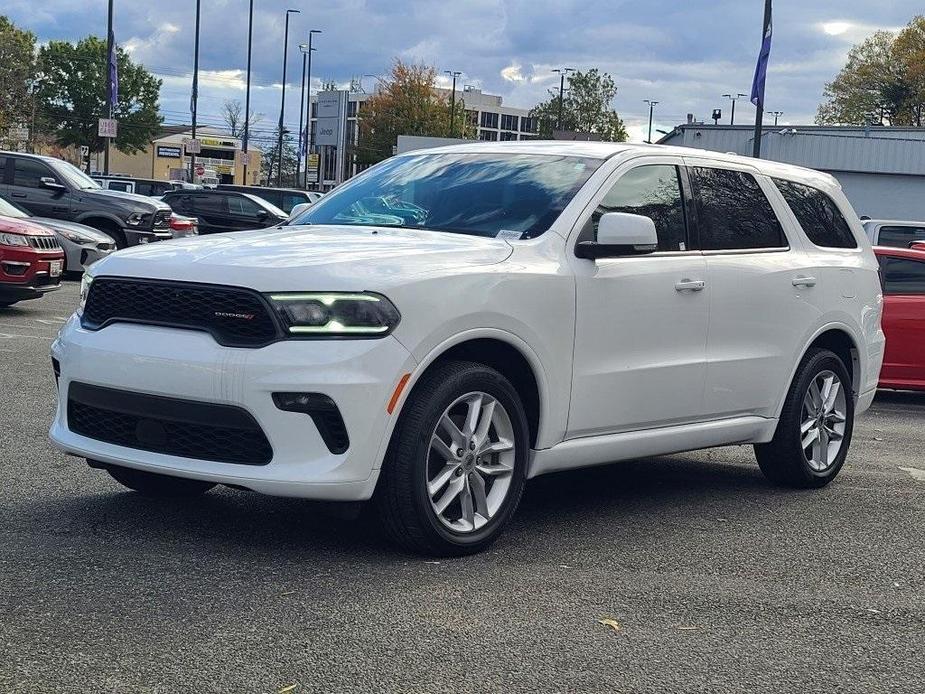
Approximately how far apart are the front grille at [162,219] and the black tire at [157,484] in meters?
17.1

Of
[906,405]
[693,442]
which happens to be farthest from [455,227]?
[906,405]

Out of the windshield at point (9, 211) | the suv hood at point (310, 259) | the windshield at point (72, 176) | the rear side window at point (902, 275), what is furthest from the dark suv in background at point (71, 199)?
the suv hood at point (310, 259)

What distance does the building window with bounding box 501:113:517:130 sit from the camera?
183125mm

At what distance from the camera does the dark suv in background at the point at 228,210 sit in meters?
29.1

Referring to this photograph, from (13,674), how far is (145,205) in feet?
64.2

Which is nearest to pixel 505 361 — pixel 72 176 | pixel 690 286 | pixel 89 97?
pixel 690 286

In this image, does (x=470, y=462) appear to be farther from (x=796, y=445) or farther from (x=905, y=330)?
(x=905, y=330)

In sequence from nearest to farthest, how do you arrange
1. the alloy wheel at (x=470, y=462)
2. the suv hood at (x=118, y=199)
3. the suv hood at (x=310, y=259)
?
the suv hood at (x=310, y=259) < the alloy wheel at (x=470, y=462) < the suv hood at (x=118, y=199)

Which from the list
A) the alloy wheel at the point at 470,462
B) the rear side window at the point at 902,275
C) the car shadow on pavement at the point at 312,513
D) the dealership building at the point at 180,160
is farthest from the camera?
the dealership building at the point at 180,160

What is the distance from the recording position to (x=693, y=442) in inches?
Result: 253

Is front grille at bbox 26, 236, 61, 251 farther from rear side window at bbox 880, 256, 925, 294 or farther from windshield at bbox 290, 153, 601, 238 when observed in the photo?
windshield at bbox 290, 153, 601, 238

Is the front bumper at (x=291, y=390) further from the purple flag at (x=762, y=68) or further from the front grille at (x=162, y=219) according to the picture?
the purple flag at (x=762, y=68)

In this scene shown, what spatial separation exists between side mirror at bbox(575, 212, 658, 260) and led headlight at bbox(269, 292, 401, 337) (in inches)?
48.5

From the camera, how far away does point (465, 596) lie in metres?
4.68
